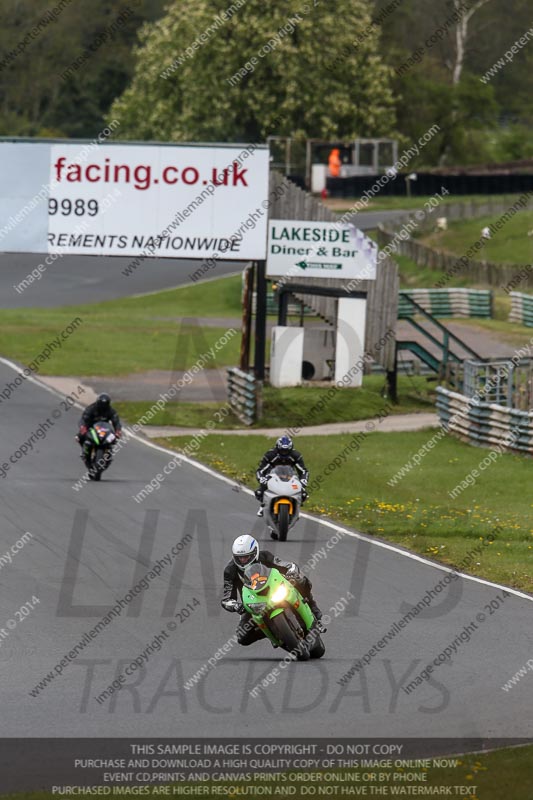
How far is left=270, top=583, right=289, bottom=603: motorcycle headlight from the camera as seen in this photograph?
13961mm

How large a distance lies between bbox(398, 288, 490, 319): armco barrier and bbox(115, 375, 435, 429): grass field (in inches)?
718

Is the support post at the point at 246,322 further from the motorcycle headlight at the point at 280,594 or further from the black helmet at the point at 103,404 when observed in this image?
the motorcycle headlight at the point at 280,594

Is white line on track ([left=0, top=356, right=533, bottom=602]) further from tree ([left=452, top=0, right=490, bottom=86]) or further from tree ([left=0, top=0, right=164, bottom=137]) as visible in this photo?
tree ([left=0, top=0, right=164, bottom=137])

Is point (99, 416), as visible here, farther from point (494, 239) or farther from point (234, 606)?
point (494, 239)

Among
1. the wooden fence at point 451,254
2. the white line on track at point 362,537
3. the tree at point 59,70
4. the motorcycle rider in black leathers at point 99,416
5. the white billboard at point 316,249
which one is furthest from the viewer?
the tree at point 59,70

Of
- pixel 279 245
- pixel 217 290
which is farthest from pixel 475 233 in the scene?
pixel 279 245

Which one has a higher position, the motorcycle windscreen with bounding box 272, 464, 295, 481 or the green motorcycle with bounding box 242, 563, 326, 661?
the motorcycle windscreen with bounding box 272, 464, 295, 481

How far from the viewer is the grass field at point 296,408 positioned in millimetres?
33906

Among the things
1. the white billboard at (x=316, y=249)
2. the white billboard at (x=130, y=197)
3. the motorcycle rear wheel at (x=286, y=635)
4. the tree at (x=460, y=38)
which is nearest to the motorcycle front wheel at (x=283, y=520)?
the motorcycle rear wheel at (x=286, y=635)

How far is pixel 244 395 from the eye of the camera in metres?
34.2

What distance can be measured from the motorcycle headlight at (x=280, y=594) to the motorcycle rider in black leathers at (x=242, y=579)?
31cm

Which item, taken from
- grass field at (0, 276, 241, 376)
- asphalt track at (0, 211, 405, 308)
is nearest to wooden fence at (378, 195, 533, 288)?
asphalt track at (0, 211, 405, 308)

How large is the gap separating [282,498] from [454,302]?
1431 inches
